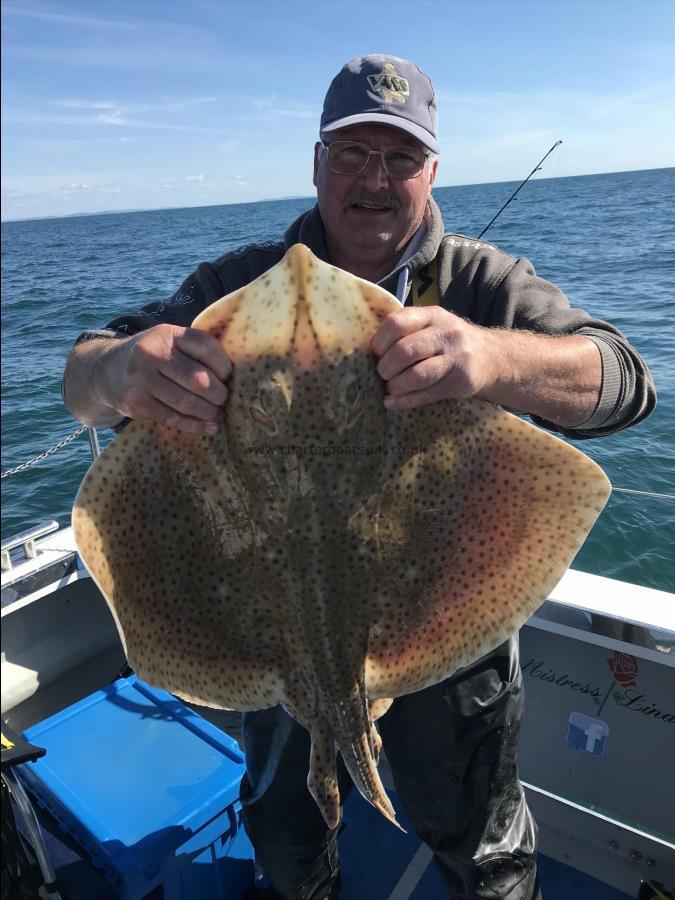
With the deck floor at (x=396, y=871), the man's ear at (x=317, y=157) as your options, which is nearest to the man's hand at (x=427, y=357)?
the man's ear at (x=317, y=157)

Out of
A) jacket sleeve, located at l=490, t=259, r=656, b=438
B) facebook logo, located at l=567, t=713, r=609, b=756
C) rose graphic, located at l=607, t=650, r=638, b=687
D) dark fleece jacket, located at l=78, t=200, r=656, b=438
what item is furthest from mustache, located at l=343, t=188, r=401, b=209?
facebook logo, located at l=567, t=713, r=609, b=756

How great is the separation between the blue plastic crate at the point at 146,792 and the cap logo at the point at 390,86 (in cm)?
333

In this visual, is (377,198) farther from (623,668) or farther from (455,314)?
(623,668)

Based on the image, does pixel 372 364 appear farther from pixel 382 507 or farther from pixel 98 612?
pixel 98 612

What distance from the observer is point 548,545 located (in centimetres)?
191

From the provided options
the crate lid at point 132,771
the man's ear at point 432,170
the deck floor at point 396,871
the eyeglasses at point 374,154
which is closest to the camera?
the eyeglasses at point 374,154

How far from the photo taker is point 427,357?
1.70 m

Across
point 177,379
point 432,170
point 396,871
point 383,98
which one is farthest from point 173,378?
point 396,871

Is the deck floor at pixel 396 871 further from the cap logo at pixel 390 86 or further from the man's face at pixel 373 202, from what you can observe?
the cap logo at pixel 390 86

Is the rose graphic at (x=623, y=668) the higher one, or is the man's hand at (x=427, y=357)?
the man's hand at (x=427, y=357)

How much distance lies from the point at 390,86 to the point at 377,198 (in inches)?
17.4

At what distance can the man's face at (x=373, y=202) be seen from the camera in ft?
9.18

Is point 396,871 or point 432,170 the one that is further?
point 396,871

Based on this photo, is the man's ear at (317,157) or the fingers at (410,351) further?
the man's ear at (317,157)
